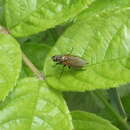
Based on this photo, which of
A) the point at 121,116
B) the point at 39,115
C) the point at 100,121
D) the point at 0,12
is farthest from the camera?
the point at 121,116

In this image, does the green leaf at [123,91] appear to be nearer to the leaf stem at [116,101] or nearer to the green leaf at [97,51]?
the leaf stem at [116,101]

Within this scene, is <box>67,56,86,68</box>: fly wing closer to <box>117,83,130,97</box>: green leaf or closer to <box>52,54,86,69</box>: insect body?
<box>52,54,86,69</box>: insect body

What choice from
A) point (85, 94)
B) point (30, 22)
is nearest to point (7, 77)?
point (30, 22)

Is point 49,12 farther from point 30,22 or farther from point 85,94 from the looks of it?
point 85,94

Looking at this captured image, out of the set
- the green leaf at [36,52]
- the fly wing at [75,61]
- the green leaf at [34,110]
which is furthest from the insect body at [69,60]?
the green leaf at [36,52]

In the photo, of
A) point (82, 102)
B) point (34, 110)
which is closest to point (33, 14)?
point (34, 110)

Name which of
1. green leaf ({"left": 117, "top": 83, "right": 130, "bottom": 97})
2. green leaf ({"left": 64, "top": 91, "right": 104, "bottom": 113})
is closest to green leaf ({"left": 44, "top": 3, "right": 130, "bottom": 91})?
green leaf ({"left": 64, "top": 91, "right": 104, "bottom": 113})
